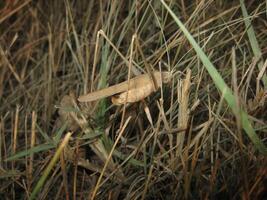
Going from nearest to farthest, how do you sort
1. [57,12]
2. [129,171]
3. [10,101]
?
[129,171] < [10,101] < [57,12]

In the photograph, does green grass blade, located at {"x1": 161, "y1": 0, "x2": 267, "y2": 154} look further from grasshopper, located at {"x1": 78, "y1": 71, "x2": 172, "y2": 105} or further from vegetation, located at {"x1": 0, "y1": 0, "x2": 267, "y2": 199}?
grasshopper, located at {"x1": 78, "y1": 71, "x2": 172, "y2": 105}

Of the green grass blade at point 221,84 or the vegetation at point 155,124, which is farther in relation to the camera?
the vegetation at point 155,124

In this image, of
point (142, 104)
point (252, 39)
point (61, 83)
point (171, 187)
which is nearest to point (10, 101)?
point (61, 83)

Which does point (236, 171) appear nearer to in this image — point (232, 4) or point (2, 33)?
point (232, 4)

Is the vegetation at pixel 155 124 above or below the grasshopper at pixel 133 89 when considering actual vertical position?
below

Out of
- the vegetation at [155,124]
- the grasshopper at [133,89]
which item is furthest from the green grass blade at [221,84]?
the grasshopper at [133,89]

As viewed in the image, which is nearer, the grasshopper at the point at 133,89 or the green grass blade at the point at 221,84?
the green grass blade at the point at 221,84

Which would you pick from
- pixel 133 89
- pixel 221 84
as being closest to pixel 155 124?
pixel 133 89

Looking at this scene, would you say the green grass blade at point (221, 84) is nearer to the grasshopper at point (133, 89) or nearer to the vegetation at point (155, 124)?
the vegetation at point (155, 124)

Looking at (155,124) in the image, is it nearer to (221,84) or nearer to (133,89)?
(133,89)
